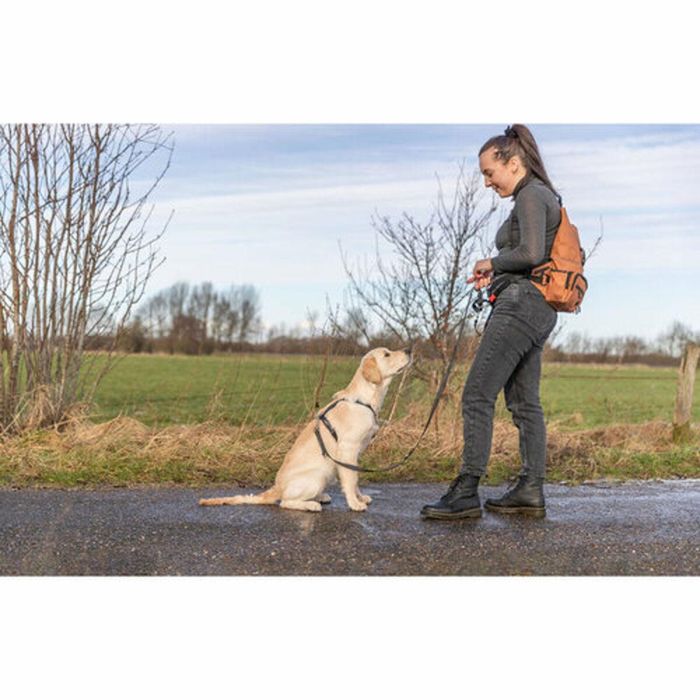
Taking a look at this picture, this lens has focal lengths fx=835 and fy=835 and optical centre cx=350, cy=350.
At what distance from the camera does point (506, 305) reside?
5207 mm

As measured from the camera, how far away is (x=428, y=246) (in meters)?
9.60

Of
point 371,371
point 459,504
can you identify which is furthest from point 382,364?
point 459,504

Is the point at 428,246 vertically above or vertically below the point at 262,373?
above

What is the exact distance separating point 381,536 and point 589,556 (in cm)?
119

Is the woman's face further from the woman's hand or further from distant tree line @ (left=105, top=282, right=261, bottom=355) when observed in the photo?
distant tree line @ (left=105, top=282, right=261, bottom=355)

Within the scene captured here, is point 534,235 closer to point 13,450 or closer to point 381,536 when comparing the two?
point 381,536

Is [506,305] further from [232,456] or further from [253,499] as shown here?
[232,456]

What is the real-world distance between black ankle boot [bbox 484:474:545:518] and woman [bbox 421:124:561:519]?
0.92 feet

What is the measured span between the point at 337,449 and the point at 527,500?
1.30 m

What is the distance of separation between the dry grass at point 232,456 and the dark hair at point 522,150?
115 inches

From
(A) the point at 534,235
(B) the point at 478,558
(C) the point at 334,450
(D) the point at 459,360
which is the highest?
(A) the point at 534,235

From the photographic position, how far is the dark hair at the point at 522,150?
5.18 metres

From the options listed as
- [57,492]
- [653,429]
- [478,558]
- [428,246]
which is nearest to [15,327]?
[57,492]

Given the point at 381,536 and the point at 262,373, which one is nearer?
the point at 381,536
